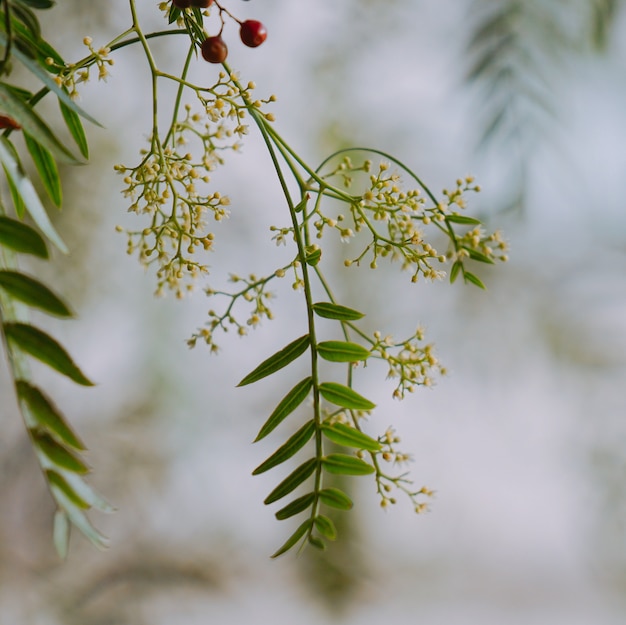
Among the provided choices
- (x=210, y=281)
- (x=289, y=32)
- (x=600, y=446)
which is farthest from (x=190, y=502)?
(x=289, y=32)

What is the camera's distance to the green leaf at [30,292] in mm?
245

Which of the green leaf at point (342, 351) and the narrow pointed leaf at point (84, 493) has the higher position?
the green leaf at point (342, 351)

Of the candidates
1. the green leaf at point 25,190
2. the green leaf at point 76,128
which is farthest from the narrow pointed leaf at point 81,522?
the green leaf at point 76,128

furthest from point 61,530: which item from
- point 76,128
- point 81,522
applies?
point 76,128

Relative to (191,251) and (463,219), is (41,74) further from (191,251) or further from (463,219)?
(463,219)

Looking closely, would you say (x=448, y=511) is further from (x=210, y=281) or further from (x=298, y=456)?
(x=210, y=281)

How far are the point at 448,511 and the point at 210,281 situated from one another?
22.1 inches

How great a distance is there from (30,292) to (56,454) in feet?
0.20

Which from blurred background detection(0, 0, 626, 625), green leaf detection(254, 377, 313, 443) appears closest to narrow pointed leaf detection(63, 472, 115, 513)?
green leaf detection(254, 377, 313, 443)

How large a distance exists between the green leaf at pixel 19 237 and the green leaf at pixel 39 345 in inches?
1.1

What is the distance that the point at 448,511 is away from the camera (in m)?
1.19

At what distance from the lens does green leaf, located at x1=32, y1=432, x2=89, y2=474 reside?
0.26 metres

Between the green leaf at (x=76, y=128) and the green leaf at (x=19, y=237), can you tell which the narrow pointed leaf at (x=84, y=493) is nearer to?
the green leaf at (x=19, y=237)

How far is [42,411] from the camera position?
0.26 m
